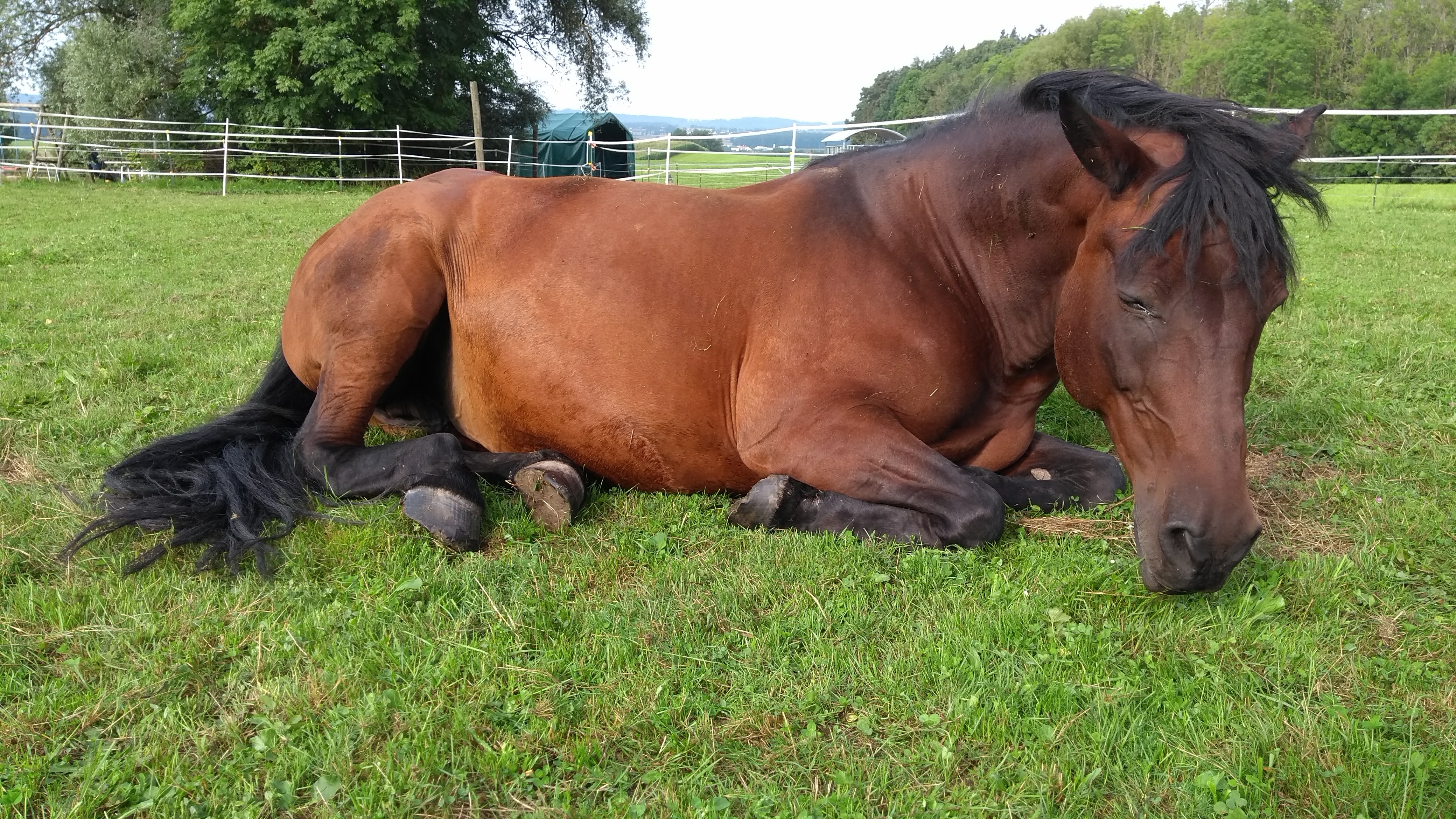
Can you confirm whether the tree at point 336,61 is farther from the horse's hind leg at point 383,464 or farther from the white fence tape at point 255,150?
the horse's hind leg at point 383,464

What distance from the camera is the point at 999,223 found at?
335 centimetres

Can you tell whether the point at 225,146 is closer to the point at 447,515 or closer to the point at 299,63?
the point at 299,63

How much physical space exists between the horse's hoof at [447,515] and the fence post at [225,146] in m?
22.3

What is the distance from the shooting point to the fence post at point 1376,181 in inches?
743

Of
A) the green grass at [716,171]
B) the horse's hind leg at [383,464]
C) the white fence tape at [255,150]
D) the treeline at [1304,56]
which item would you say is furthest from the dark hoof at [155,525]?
the treeline at [1304,56]

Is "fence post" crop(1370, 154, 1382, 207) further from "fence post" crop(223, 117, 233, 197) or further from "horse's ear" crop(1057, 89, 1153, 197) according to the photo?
"fence post" crop(223, 117, 233, 197)

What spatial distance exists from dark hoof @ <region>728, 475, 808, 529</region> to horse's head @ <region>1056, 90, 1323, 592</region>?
1188mm

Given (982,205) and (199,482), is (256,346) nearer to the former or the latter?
(199,482)

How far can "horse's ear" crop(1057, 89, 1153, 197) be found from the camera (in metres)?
2.66

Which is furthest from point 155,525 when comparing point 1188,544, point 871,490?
point 1188,544

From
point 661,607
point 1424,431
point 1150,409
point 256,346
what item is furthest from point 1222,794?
point 256,346

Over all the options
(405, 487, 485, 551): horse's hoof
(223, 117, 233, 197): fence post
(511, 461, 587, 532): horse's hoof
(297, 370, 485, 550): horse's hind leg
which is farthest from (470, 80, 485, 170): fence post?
(405, 487, 485, 551): horse's hoof

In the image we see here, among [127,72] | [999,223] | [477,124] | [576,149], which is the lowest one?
[999,223]

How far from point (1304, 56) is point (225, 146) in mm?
50507
